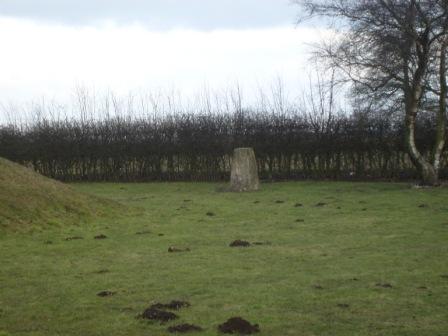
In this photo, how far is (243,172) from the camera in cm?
2206

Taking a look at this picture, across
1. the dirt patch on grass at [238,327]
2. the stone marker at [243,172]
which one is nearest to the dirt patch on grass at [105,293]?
the dirt patch on grass at [238,327]

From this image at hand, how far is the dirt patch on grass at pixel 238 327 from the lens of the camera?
17.9 feet

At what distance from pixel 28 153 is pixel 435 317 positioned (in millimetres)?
26729

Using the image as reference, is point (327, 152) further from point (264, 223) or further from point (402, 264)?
point (402, 264)

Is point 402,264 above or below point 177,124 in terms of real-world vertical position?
below

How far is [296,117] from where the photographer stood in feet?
89.0

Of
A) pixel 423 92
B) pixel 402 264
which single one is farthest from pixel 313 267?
pixel 423 92

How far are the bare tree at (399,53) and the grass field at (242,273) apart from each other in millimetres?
7458

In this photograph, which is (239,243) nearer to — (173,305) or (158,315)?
(173,305)

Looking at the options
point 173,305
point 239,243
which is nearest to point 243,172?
point 239,243

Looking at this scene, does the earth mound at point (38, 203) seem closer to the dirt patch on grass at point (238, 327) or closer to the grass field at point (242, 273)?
the grass field at point (242, 273)

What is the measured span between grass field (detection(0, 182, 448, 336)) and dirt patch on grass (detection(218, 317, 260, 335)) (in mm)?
98

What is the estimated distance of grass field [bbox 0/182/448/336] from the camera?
19.3ft

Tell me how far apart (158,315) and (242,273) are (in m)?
2.23
